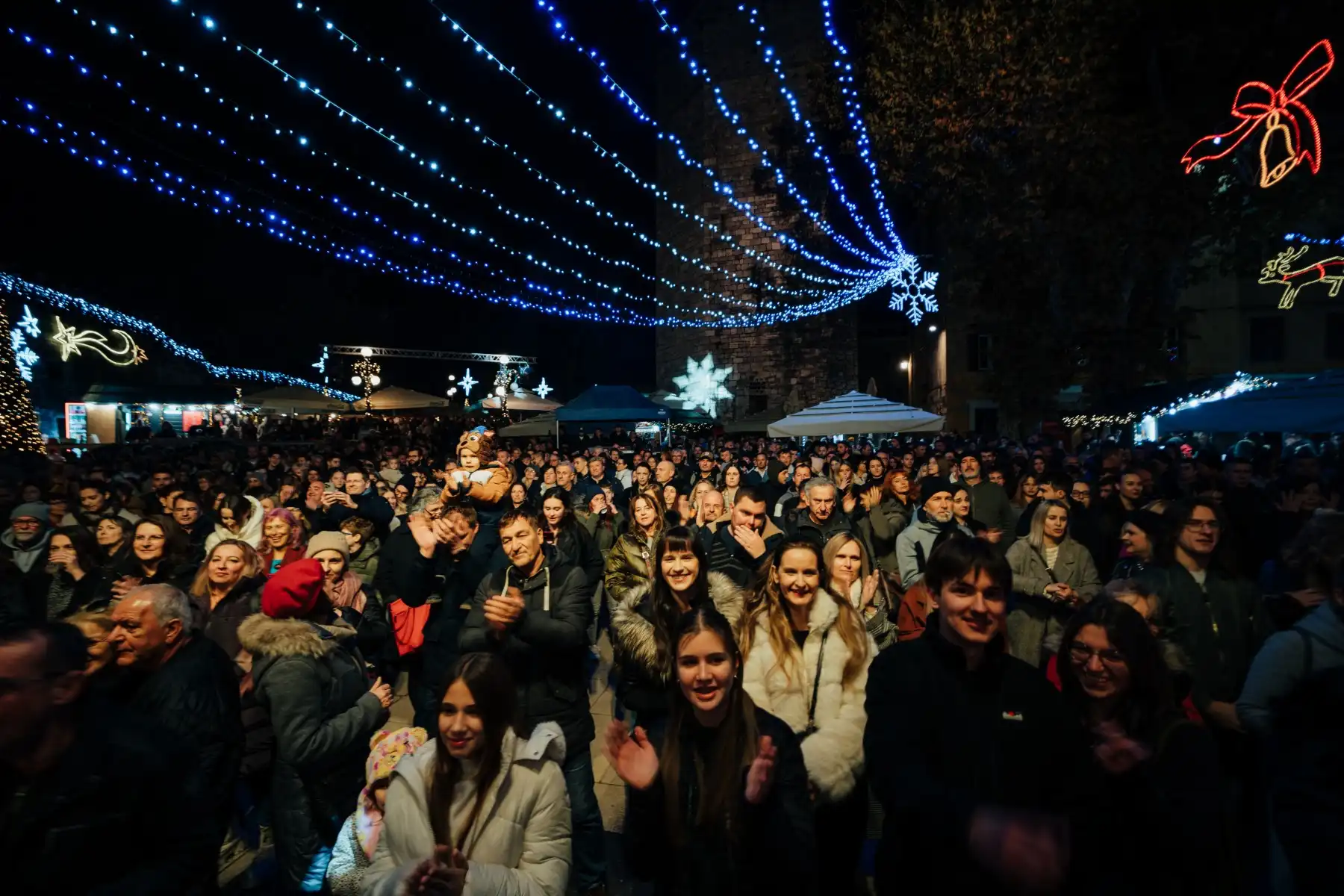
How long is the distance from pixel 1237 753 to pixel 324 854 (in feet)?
13.1

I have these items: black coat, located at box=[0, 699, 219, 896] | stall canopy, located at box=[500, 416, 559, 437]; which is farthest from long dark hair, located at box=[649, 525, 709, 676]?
stall canopy, located at box=[500, 416, 559, 437]

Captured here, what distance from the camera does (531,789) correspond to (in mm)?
2168

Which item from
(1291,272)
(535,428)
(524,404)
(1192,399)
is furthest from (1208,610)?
(524,404)

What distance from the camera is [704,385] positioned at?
31.6 m

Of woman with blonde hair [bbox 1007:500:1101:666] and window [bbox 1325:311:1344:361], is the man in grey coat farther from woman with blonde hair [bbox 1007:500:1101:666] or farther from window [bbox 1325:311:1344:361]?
window [bbox 1325:311:1344:361]

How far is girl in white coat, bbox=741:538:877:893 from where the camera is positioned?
2654 mm

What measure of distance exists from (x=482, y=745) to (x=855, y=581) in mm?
2132

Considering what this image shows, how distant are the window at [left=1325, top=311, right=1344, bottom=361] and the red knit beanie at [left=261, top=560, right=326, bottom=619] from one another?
3276cm

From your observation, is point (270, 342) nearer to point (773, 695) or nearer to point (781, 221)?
point (781, 221)

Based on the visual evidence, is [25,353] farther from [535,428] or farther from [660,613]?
[660,613]

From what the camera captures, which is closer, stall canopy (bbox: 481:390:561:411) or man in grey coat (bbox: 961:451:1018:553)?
man in grey coat (bbox: 961:451:1018:553)

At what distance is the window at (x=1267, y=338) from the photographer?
2620cm

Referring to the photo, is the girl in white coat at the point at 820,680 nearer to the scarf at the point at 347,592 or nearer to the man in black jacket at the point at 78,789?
the man in black jacket at the point at 78,789

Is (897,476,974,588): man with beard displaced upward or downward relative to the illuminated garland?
downward
